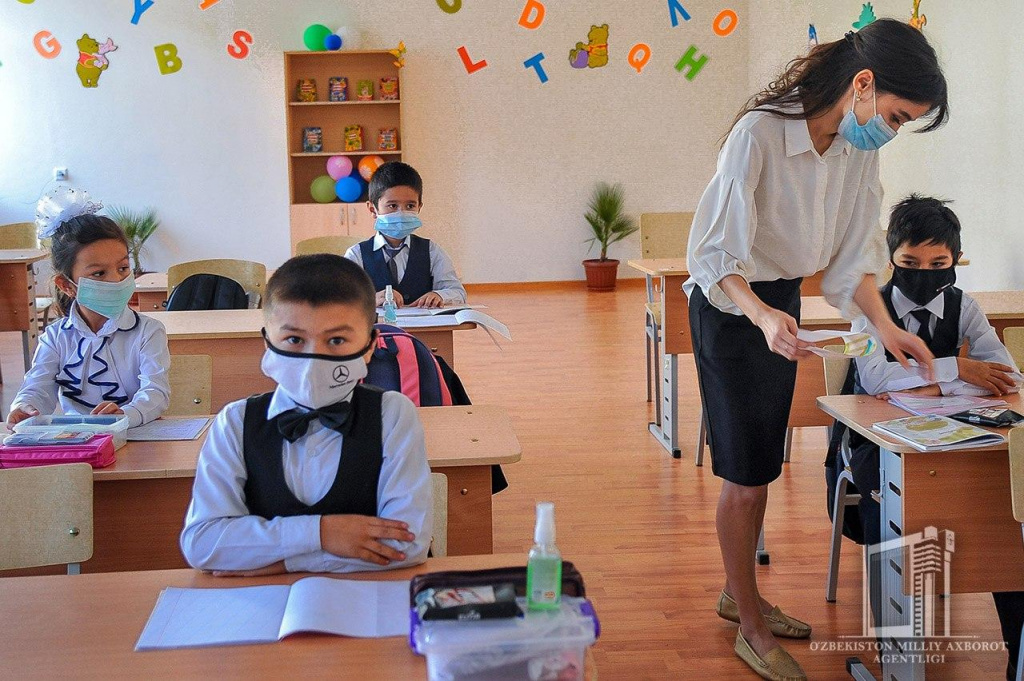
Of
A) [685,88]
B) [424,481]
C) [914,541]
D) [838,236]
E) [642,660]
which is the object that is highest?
[685,88]

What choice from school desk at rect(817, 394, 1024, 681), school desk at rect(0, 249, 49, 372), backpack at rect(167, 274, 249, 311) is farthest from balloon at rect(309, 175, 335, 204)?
school desk at rect(817, 394, 1024, 681)

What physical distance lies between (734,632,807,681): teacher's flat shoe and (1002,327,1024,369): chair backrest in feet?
4.03

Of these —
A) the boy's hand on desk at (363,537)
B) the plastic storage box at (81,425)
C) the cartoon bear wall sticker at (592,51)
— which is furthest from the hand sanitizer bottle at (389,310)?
the cartoon bear wall sticker at (592,51)

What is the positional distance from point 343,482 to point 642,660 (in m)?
1.23

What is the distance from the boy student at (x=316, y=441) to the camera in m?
1.56

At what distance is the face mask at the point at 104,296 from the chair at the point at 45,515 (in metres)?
0.89

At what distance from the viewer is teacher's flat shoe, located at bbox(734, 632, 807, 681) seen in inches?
91.6

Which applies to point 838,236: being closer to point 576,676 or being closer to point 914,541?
point 914,541

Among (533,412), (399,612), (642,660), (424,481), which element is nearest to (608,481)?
(533,412)

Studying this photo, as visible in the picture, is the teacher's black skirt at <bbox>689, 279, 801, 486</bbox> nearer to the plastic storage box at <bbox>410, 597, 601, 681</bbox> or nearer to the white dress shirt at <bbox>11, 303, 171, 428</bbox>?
the plastic storage box at <bbox>410, 597, 601, 681</bbox>

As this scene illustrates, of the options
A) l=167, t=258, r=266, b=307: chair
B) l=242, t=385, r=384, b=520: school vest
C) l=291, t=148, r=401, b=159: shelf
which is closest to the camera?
l=242, t=385, r=384, b=520: school vest

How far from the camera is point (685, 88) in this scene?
927 cm

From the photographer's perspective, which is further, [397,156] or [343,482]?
[397,156]

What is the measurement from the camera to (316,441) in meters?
1.61
